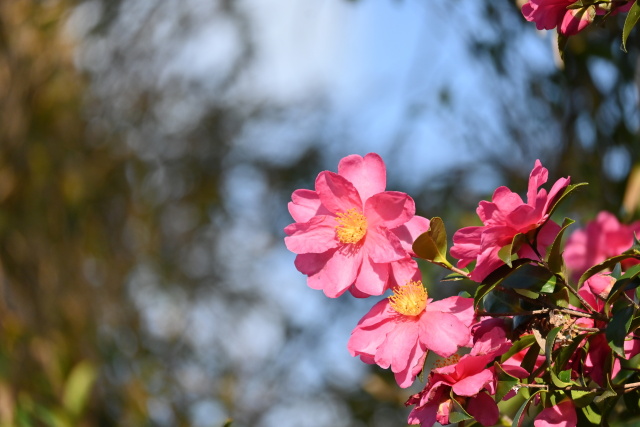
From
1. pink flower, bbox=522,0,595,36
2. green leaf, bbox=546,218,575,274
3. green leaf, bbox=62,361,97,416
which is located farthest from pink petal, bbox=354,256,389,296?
green leaf, bbox=62,361,97,416

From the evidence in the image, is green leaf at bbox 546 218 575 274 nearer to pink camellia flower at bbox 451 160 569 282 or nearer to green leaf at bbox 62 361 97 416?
pink camellia flower at bbox 451 160 569 282

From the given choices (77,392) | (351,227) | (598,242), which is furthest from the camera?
(77,392)

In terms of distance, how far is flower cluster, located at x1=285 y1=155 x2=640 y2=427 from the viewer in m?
0.52

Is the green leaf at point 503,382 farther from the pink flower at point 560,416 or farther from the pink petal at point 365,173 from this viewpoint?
the pink petal at point 365,173

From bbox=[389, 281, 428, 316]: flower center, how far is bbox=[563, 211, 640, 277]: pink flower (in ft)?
1.63

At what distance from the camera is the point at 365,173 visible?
616 mm

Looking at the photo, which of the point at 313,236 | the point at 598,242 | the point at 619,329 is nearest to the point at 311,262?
the point at 313,236

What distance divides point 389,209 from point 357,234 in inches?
1.2

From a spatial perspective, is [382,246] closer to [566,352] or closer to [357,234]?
[357,234]

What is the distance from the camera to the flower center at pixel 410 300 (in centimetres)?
56

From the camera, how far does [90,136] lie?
301 centimetres

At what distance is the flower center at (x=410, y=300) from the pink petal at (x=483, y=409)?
7cm

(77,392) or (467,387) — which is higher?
(467,387)

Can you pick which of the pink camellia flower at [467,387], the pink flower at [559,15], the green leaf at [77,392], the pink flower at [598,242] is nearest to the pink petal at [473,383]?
the pink camellia flower at [467,387]
